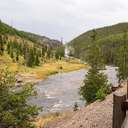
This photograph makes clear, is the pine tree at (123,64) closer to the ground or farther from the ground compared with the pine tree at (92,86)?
farther from the ground

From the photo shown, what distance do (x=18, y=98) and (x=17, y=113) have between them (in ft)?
2.51

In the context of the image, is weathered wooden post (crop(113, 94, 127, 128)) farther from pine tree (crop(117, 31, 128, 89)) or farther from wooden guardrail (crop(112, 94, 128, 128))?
pine tree (crop(117, 31, 128, 89))

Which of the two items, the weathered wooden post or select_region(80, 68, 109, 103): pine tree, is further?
select_region(80, 68, 109, 103): pine tree

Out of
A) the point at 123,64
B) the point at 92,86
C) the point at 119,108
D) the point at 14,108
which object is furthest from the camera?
the point at 123,64

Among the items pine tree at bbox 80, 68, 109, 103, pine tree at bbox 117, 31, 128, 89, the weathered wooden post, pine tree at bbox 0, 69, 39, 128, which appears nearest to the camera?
the weathered wooden post

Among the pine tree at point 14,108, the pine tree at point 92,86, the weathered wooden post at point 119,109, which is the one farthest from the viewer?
the pine tree at point 92,86

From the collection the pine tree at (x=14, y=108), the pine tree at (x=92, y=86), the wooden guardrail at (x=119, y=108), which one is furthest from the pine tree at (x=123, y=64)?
the wooden guardrail at (x=119, y=108)

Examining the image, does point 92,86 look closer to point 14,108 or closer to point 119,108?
point 14,108

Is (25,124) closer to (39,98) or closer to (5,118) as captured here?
(5,118)

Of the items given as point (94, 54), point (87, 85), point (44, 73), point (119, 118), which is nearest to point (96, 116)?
point (119, 118)

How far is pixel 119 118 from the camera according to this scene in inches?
319

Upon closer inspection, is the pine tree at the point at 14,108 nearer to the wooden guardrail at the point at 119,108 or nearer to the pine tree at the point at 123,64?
the wooden guardrail at the point at 119,108

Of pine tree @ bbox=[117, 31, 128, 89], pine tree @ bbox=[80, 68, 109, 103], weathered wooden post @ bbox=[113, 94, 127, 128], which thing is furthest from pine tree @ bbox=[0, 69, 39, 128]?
pine tree @ bbox=[117, 31, 128, 89]

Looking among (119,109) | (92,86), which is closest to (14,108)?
(119,109)
